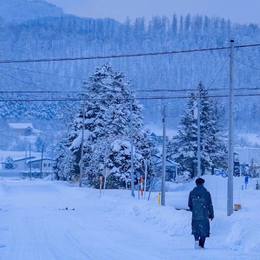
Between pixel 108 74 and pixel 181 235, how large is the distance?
4994 centimetres

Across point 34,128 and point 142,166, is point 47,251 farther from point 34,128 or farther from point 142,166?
point 34,128

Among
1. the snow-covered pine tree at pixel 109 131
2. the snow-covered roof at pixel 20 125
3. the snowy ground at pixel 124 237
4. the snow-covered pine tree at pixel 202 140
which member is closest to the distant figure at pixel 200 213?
the snowy ground at pixel 124 237

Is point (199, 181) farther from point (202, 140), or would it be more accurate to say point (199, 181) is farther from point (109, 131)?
point (202, 140)

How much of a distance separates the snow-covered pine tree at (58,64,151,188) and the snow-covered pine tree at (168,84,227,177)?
26.5 ft

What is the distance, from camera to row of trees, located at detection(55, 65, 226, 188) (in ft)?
202

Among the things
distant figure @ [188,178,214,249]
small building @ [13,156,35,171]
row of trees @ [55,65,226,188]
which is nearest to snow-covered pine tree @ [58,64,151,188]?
row of trees @ [55,65,226,188]

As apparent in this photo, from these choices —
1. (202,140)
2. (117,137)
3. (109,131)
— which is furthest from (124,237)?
(202,140)

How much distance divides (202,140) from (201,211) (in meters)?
59.0

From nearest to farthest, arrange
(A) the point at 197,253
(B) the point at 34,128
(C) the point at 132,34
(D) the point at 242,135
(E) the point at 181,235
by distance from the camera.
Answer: (A) the point at 197,253 < (E) the point at 181,235 < (C) the point at 132,34 < (D) the point at 242,135 < (B) the point at 34,128

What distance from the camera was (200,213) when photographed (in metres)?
15.4

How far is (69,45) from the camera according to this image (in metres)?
123

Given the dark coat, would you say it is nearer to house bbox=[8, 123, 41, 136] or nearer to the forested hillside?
the forested hillside

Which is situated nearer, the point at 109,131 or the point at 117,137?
the point at 117,137

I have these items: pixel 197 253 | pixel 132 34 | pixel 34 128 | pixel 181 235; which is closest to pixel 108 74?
pixel 181 235
